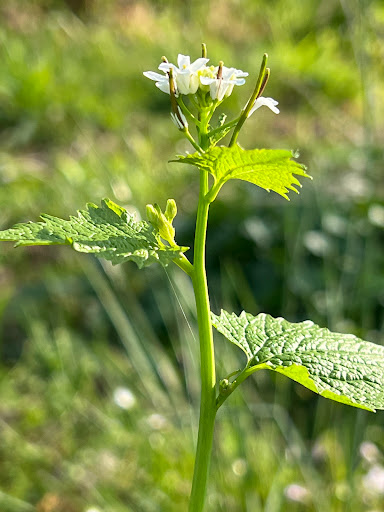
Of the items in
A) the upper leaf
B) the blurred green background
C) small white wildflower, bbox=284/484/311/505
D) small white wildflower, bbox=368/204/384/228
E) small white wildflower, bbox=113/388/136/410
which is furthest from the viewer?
small white wildflower, bbox=368/204/384/228

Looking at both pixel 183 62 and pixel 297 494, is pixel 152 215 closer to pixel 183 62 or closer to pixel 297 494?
pixel 183 62

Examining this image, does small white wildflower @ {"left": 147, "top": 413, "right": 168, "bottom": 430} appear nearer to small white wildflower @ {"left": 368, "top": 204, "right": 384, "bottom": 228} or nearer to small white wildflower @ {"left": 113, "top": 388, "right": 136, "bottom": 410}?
small white wildflower @ {"left": 113, "top": 388, "right": 136, "bottom": 410}

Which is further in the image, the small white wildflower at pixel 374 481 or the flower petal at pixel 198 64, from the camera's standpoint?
the small white wildflower at pixel 374 481

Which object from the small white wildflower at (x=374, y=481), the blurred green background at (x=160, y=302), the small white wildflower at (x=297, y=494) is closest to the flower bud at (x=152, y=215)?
the blurred green background at (x=160, y=302)

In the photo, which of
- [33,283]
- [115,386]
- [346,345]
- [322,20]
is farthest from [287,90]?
[346,345]

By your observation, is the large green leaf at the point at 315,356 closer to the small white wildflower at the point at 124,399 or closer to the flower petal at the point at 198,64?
the flower petal at the point at 198,64

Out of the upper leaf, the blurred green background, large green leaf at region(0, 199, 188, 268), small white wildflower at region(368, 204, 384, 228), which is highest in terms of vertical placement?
the upper leaf

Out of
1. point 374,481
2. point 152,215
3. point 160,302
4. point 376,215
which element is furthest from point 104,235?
point 376,215

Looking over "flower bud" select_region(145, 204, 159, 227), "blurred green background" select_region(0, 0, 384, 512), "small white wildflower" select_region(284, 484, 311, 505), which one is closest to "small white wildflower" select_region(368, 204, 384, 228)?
"blurred green background" select_region(0, 0, 384, 512)
